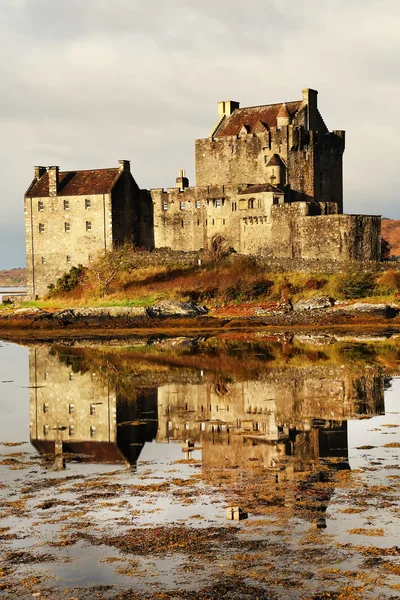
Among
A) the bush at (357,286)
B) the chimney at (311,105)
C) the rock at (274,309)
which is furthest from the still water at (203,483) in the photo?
the chimney at (311,105)

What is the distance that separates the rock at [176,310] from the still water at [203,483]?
2458 cm

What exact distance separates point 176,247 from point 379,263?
18659mm

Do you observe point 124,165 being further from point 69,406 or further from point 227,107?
point 69,406

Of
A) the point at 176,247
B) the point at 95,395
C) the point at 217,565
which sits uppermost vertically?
the point at 176,247

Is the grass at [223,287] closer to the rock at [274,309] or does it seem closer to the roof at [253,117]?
the rock at [274,309]

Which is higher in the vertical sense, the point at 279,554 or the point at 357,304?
the point at 357,304

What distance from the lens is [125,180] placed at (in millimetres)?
74188

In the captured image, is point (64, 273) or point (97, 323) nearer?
point (97, 323)

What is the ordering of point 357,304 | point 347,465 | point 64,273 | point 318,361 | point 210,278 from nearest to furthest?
point 347,465 < point 318,361 < point 357,304 < point 210,278 < point 64,273

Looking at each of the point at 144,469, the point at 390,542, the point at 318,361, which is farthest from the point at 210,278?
the point at 390,542

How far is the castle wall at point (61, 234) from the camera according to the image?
72.6 meters

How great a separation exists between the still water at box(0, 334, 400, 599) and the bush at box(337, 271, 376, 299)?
2312 centimetres

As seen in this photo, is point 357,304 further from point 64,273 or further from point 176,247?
point 64,273

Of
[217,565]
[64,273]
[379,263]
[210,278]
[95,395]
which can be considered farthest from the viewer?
[64,273]
